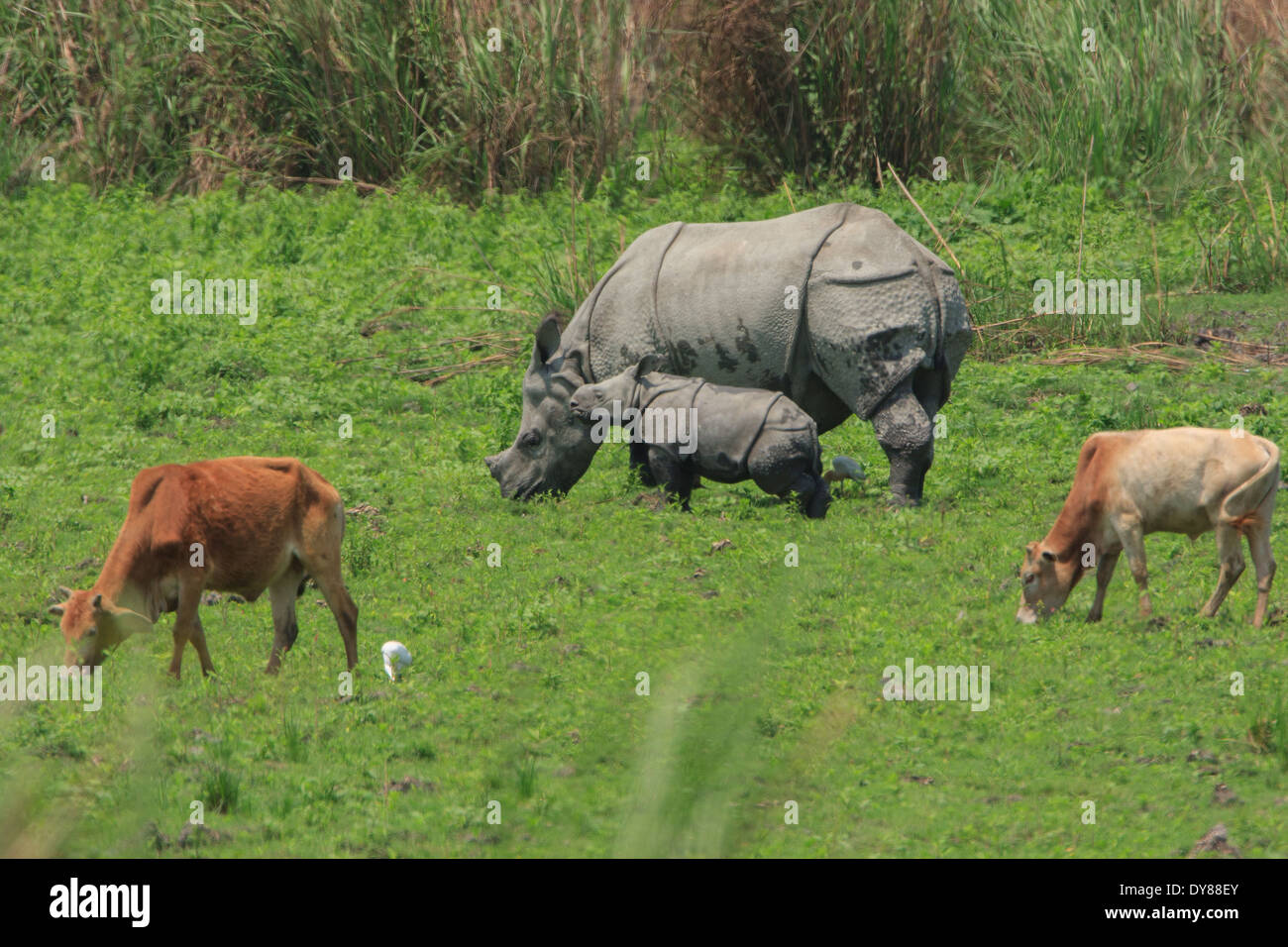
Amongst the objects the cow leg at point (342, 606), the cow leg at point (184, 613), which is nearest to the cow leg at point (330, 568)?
the cow leg at point (342, 606)

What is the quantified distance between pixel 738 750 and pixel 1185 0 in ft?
59.2

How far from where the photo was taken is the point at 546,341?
11.4 metres

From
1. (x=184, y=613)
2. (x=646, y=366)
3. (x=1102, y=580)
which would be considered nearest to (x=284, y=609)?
(x=184, y=613)

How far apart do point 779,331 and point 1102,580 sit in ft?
9.96

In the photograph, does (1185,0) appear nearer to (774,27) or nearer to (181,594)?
(774,27)

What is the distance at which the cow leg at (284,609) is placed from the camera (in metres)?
8.04

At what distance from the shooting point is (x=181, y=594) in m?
7.55

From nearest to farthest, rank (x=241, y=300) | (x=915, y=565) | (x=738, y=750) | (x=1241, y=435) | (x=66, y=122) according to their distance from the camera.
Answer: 1. (x=738, y=750)
2. (x=1241, y=435)
3. (x=915, y=565)
4. (x=241, y=300)
5. (x=66, y=122)

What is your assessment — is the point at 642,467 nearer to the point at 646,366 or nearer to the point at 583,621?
the point at 646,366

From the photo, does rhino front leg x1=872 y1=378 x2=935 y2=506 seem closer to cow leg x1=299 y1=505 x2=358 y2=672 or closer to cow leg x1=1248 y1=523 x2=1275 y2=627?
cow leg x1=1248 y1=523 x2=1275 y2=627

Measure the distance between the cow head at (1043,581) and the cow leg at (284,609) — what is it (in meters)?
3.51

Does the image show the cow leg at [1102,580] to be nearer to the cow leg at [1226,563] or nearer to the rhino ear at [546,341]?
the cow leg at [1226,563]

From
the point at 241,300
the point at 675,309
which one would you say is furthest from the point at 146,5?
the point at 675,309

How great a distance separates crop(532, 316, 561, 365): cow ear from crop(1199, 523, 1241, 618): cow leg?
4.72 metres
